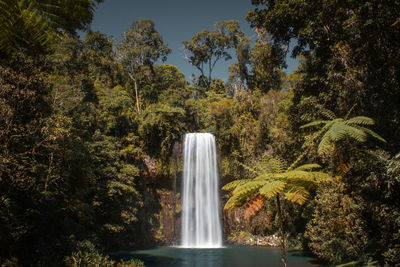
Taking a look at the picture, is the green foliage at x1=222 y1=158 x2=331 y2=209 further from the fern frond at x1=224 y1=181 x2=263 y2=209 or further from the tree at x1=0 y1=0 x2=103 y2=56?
the tree at x1=0 y1=0 x2=103 y2=56

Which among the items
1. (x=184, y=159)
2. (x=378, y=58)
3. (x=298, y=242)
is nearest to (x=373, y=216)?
(x=378, y=58)

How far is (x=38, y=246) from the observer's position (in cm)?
821

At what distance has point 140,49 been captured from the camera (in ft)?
76.9

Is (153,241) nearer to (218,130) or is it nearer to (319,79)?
(218,130)

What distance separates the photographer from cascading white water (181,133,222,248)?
1875 centimetres

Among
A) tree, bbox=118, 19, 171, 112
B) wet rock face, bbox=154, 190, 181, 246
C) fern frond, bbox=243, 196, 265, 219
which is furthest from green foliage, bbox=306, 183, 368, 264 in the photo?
tree, bbox=118, 19, 171, 112

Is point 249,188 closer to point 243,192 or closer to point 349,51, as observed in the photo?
point 243,192

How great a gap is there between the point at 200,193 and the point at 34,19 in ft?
51.0

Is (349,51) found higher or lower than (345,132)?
higher

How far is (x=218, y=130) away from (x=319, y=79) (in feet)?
38.5

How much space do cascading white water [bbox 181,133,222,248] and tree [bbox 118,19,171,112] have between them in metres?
7.01

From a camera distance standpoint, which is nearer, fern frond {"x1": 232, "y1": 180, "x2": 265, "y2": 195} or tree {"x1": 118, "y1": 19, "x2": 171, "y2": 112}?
fern frond {"x1": 232, "y1": 180, "x2": 265, "y2": 195}

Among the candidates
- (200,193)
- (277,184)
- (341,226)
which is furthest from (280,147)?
(277,184)

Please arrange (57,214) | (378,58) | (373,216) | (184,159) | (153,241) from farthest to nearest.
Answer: (184,159) → (153,241) → (57,214) → (378,58) → (373,216)
